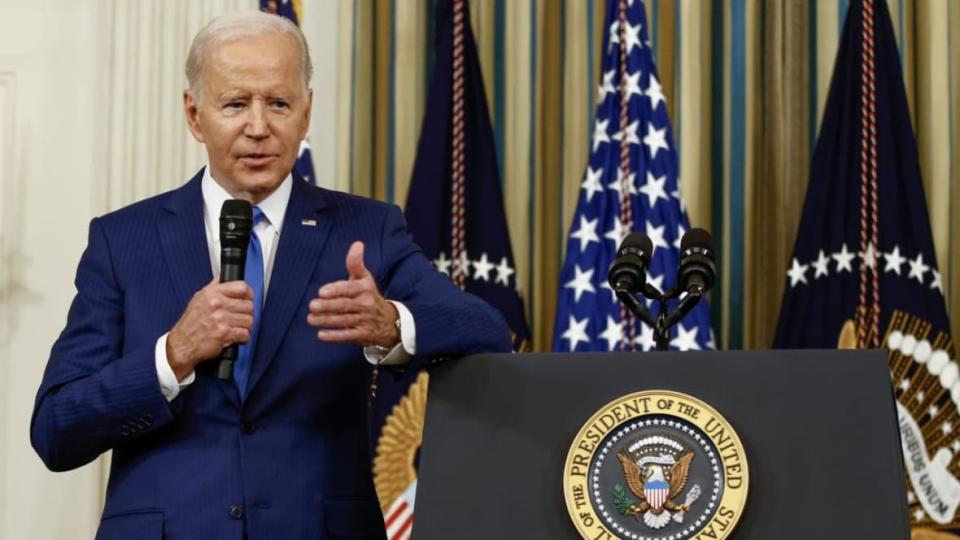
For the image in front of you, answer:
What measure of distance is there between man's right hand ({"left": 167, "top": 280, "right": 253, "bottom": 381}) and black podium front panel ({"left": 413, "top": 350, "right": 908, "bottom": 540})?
0.35 meters

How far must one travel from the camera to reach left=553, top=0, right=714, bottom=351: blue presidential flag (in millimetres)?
5051

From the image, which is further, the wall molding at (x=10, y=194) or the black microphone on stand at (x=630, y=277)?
the wall molding at (x=10, y=194)

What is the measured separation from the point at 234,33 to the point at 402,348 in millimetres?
672

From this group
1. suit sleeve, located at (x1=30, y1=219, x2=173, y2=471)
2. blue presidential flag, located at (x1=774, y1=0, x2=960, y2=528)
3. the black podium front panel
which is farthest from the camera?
blue presidential flag, located at (x1=774, y1=0, x2=960, y2=528)

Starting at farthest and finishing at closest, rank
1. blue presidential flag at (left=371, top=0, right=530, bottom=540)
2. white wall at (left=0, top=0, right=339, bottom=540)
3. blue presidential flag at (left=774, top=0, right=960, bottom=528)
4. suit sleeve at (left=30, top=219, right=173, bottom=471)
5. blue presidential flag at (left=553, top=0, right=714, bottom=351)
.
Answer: white wall at (left=0, top=0, right=339, bottom=540) < blue presidential flag at (left=371, top=0, right=530, bottom=540) < blue presidential flag at (left=553, top=0, right=714, bottom=351) < blue presidential flag at (left=774, top=0, right=960, bottom=528) < suit sleeve at (left=30, top=219, right=173, bottom=471)

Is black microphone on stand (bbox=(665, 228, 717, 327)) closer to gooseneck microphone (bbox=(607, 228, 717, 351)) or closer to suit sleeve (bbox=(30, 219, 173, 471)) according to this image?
gooseneck microphone (bbox=(607, 228, 717, 351))

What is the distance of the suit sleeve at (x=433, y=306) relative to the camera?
96.3 inches

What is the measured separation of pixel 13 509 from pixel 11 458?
0.20 meters

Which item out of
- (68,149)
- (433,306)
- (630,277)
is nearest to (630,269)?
(630,277)

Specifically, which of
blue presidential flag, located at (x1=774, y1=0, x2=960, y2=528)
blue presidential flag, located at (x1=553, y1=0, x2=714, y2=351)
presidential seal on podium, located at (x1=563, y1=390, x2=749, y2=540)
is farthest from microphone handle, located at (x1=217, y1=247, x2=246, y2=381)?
blue presidential flag, located at (x1=774, y1=0, x2=960, y2=528)

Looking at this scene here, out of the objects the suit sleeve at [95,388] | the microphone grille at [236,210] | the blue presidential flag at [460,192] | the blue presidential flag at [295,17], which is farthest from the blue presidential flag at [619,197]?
the microphone grille at [236,210]

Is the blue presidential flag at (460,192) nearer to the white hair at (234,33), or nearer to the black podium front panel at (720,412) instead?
the white hair at (234,33)

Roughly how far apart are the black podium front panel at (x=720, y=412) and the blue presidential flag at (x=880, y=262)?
111 inches

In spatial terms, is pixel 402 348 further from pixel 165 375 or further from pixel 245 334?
pixel 165 375
